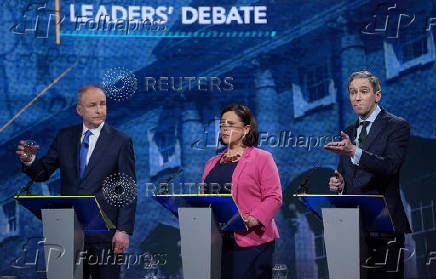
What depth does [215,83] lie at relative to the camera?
5.93 meters

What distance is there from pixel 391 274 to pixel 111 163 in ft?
6.57

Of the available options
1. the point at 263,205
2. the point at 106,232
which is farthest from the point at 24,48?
the point at 263,205

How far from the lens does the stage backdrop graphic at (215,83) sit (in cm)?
586

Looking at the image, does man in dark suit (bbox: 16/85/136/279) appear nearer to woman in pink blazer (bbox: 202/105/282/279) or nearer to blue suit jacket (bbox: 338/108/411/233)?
woman in pink blazer (bbox: 202/105/282/279)

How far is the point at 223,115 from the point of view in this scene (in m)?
3.87

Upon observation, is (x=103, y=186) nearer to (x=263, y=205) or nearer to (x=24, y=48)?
(x=263, y=205)

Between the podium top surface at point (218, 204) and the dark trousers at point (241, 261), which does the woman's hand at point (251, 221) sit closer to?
the podium top surface at point (218, 204)

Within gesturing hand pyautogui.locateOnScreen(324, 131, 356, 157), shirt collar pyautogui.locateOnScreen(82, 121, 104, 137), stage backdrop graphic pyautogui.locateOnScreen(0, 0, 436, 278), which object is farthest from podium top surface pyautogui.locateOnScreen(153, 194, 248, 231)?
stage backdrop graphic pyautogui.locateOnScreen(0, 0, 436, 278)

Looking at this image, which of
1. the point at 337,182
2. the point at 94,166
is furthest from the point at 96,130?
the point at 337,182

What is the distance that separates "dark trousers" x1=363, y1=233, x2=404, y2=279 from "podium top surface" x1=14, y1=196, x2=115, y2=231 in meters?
1.62

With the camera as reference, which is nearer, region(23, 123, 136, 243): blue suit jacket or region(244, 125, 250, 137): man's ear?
region(244, 125, 250, 137): man's ear

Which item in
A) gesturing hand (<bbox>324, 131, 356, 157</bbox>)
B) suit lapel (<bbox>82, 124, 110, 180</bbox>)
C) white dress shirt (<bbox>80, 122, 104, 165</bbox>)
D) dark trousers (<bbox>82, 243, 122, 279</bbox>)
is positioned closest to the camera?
gesturing hand (<bbox>324, 131, 356, 157</bbox>)

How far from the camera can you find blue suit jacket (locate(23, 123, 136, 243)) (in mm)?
4113

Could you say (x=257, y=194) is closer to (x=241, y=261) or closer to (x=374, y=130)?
(x=241, y=261)
